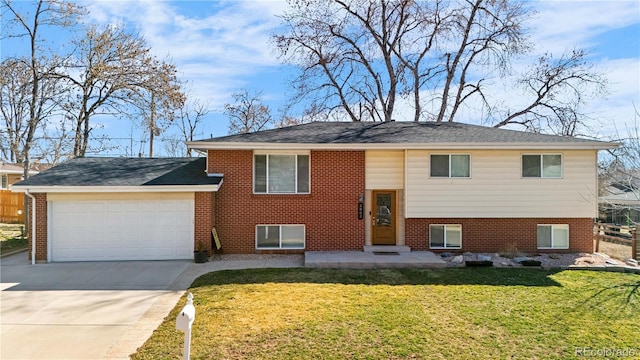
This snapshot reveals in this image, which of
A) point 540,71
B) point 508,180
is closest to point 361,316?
point 508,180

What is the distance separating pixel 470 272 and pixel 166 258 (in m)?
8.59

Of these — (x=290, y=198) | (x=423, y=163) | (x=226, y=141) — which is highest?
(x=226, y=141)

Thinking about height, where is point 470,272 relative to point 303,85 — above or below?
below

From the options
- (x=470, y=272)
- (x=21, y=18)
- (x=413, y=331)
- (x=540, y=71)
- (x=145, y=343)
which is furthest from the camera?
(x=540, y=71)

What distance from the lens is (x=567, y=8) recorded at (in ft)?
37.0

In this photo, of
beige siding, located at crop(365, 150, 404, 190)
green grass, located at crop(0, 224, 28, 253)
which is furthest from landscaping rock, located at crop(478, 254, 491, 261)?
green grass, located at crop(0, 224, 28, 253)

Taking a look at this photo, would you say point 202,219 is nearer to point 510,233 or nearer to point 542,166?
point 510,233

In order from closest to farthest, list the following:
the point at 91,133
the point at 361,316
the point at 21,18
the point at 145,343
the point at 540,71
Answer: the point at 145,343
the point at 361,316
the point at 21,18
the point at 91,133
the point at 540,71

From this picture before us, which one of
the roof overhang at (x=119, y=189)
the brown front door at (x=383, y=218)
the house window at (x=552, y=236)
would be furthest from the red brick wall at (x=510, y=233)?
the roof overhang at (x=119, y=189)

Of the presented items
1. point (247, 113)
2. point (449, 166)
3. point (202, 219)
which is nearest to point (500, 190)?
point (449, 166)

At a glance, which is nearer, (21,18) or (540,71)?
(21,18)

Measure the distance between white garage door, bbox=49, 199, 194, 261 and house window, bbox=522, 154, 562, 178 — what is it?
10637 mm

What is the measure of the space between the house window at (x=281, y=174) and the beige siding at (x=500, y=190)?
11.2ft

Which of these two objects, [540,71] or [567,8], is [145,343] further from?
[540,71]
